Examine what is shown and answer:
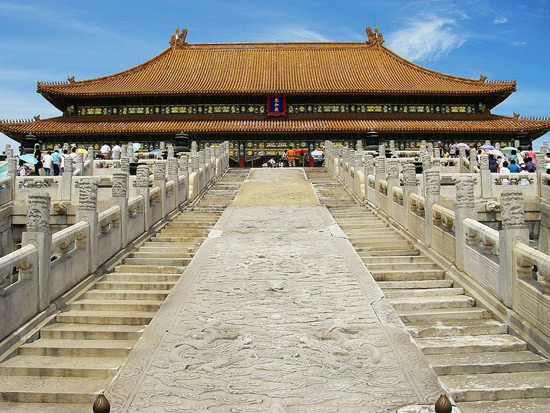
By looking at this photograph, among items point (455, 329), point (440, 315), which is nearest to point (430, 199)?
point (440, 315)

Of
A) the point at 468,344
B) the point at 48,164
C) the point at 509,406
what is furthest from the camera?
the point at 48,164

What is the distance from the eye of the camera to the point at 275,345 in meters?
6.48

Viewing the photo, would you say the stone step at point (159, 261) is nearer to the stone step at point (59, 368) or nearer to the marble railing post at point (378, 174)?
the stone step at point (59, 368)

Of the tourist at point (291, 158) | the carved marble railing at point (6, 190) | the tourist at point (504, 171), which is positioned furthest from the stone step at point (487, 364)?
the tourist at point (291, 158)

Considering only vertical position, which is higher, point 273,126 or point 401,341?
point 273,126

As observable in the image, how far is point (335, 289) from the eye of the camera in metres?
8.33

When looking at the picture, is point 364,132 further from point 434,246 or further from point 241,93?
point 434,246

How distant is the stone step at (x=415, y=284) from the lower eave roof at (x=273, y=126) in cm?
2851

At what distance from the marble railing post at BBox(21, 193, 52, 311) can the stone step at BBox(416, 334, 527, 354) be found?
4761 millimetres

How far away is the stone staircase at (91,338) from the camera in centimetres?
580

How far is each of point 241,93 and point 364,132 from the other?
8573mm

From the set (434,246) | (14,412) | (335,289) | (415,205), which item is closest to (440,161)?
(415,205)

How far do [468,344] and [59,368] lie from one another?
457cm

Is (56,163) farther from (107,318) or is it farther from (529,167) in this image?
(529,167)
